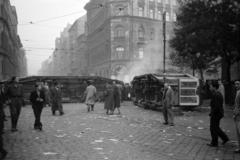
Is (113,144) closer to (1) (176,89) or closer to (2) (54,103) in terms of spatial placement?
(2) (54,103)

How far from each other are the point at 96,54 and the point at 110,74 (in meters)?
14.4

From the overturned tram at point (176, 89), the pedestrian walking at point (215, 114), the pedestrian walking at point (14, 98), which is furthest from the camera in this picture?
the overturned tram at point (176, 89)

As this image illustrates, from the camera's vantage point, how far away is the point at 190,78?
2239 centimetres

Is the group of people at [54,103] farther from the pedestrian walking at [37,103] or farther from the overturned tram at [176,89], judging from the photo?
the overturned tram at [176,89]

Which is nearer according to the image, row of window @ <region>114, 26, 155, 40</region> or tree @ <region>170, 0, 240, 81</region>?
tree @ <region>170, 0, 240, 81</region>

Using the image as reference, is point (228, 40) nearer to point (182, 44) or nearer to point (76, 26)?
point (182, 44)

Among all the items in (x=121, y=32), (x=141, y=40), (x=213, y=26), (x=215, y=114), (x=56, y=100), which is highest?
(x=121, y=32)

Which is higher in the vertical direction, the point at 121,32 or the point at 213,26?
the point at 121,32

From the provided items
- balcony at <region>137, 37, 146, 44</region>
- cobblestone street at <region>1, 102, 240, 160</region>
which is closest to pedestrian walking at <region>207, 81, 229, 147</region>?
cobblestone street at <region>1, 102, 240, 160</region>

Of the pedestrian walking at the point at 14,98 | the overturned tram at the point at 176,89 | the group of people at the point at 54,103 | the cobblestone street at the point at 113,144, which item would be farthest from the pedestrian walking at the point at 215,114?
the overturned tram at the point at 176,89

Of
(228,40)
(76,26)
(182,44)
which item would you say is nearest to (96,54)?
(76,26)

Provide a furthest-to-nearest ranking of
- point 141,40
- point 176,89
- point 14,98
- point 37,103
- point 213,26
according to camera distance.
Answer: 1. point 141,40
2. point 213,26
3. point 176,89
4. point 37,103
5. point 14,98

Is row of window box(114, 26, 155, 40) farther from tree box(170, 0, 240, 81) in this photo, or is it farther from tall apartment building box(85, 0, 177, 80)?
tree box(170, 0, 240, 81)

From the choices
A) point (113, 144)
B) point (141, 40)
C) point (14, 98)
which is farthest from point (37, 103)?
point (141, 40)
